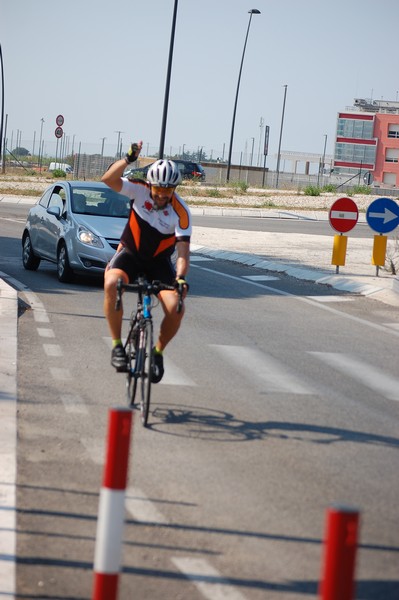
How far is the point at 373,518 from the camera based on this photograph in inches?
250

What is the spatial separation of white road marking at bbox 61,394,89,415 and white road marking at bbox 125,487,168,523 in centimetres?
222

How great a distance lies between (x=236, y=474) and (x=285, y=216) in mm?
38858

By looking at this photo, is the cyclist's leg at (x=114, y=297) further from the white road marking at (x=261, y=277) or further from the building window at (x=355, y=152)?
the building window at (x=355, y=152)

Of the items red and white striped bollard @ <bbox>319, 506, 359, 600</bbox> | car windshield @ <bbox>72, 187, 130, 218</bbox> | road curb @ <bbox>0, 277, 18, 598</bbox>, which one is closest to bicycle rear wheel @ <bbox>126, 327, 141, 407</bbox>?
road curb @ <bbox>0, 277, 18, 598</bbox>

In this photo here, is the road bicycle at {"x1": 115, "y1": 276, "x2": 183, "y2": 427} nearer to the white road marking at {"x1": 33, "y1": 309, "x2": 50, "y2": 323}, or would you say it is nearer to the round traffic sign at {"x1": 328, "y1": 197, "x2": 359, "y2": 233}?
the white road marking at {"x1": 33, "y1": 309, "x2": 50, "y2": 323}

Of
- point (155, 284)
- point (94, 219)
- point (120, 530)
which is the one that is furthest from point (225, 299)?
point (120, 530)

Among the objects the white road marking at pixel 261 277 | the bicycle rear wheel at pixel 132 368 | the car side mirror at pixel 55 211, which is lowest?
the white road marking at pixel 261 277

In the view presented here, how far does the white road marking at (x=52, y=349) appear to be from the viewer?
460 inches

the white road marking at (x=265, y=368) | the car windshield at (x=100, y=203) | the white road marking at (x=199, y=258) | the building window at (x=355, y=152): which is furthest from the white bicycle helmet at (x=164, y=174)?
the building window at (x=355, y=152)

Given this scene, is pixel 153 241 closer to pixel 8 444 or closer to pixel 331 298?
pixel 8 444

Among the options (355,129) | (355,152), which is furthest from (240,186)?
(355,129)

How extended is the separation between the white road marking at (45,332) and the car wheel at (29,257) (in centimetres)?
686

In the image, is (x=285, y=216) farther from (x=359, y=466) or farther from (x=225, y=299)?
(x=359, y=466)

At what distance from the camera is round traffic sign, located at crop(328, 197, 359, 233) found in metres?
20.7
